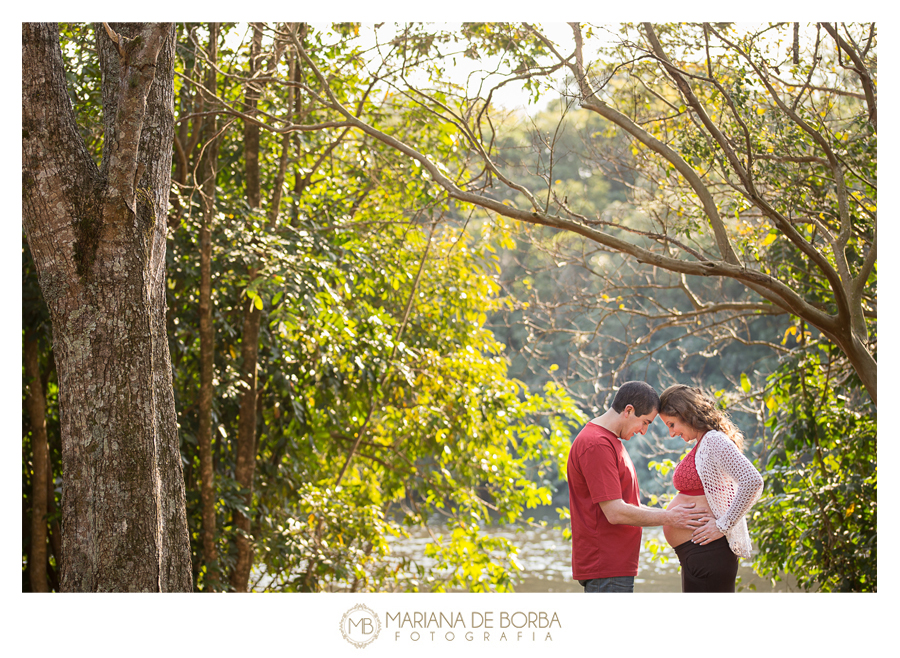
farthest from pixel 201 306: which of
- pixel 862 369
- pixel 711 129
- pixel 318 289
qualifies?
pixel 862 369

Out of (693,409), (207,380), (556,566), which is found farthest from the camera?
(556,566)

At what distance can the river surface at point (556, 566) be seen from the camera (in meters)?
8.01

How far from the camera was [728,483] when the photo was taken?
77.5 inches

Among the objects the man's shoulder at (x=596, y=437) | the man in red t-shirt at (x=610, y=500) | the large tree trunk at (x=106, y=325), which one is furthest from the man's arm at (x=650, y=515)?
the large tree trunk at (x=106, y=325)

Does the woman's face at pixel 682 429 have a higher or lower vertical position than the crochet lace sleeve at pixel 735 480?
higher

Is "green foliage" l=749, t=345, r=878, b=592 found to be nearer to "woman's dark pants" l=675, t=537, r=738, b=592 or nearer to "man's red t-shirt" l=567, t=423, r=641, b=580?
"woman's dark pants" l=675, t=537, r=738, b=592

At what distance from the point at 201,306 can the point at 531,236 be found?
73.2 inches

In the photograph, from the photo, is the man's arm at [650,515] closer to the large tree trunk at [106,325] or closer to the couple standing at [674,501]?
the couple standing at [674,501]

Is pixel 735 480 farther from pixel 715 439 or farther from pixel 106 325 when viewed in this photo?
pixel 106 325
